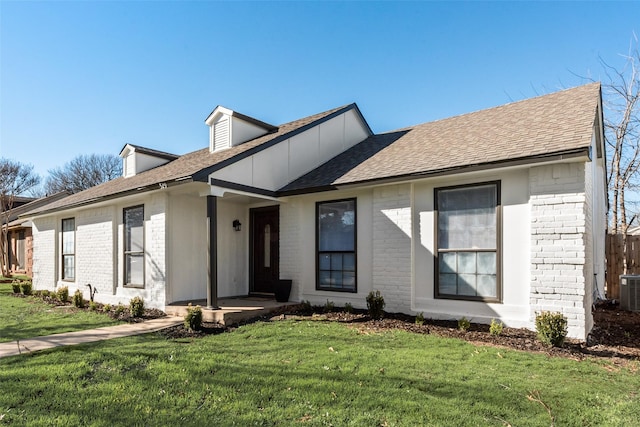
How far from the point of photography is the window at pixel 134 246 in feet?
33.8

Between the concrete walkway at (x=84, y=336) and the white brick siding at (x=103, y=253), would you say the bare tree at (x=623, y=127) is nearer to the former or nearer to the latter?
the white brick siding at (x=103, y=253)

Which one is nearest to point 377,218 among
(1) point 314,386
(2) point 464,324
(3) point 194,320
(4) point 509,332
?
(2) point 464,324

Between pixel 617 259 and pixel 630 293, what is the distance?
2804 millimetres

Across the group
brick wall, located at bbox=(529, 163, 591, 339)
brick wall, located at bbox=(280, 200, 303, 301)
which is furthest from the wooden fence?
brick wall, located at bbox=(280, 200, 303, 301)

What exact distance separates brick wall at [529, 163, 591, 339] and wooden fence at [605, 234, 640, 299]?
743 centimetres

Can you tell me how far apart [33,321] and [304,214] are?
672 cm

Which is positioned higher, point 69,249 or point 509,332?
point 69,249

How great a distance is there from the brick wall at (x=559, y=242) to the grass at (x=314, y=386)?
131 cm

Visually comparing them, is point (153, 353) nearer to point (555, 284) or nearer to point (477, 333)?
point (477, 333)

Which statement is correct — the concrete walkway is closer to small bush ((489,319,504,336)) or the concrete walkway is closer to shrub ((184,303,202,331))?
shrub ((184,303,202,331))

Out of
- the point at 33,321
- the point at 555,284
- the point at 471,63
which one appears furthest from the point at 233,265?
the point at 471,63

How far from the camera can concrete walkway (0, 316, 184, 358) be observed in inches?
238

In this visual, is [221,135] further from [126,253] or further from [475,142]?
[475,142]

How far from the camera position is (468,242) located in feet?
24.5
